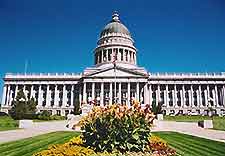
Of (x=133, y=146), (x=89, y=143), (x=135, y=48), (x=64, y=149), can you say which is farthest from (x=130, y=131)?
(x=135, y=48)

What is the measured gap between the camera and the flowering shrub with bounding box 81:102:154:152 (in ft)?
47.8

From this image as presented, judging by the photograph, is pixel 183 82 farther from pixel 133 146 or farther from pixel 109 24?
pixel 133 146

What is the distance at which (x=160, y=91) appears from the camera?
9488 centimetres

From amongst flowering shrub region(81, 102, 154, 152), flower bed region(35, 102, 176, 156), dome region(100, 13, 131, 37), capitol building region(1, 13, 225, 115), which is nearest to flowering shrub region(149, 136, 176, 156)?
flower bed region(35, 102, 176, 156)

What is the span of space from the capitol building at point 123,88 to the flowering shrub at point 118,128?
238 feet

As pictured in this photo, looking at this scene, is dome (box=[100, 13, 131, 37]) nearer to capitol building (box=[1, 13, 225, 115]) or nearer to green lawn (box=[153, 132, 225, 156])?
capitol building (box=[1, 13, 225, 115])

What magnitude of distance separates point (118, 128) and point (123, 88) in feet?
246

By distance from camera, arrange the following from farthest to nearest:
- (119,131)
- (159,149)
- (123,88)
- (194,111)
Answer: (194,111), (123,88), (159,149), (119,131)

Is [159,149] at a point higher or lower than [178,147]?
higher

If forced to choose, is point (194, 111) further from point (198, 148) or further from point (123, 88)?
point (198, 148)

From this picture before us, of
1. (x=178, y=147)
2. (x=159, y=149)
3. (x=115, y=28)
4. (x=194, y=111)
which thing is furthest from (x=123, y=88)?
(x=159, y=149)

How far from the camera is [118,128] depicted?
14656 mm

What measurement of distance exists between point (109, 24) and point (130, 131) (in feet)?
332

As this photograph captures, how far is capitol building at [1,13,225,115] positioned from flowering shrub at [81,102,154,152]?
238 ft
